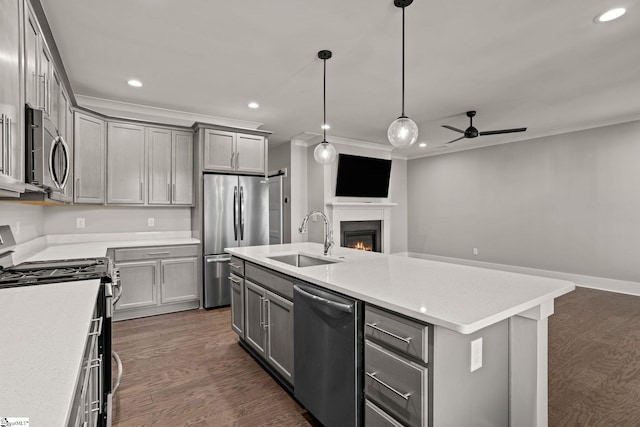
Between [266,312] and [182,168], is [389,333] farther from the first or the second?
[182,168]

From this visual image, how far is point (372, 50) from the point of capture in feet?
9.02

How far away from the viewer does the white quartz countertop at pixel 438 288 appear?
126cm

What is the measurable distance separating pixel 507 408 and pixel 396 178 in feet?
21.4

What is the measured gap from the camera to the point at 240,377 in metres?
2.50

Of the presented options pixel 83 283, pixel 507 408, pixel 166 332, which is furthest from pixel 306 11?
pixel 166 332

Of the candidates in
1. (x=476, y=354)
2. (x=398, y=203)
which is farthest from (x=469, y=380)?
(x=398, y=203)

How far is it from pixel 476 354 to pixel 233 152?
3841 millimetres

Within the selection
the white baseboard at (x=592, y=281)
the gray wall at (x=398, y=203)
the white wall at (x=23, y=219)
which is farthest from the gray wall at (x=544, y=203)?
the white wall at (x=23, y=219)

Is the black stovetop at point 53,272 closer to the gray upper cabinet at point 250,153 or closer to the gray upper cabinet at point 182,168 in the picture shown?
the gray upper cabinet at point 182,168

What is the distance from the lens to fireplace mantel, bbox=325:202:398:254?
612cm

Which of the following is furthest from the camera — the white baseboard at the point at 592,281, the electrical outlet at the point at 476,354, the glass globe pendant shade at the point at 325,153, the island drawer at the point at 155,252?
the white baseboard at the point at 592,281

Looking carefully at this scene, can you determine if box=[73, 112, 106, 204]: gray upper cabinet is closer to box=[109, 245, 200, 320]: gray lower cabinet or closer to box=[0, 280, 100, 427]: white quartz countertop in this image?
box=[109, 245, 200, 320]: gray lower cabinet

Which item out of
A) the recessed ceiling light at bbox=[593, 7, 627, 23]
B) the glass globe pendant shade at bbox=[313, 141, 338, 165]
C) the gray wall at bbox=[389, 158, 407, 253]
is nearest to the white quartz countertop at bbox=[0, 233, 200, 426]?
the glass globe pendant shade at bbox=[313, 141, 338, 165]

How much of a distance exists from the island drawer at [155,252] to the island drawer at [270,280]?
168 centimetres
